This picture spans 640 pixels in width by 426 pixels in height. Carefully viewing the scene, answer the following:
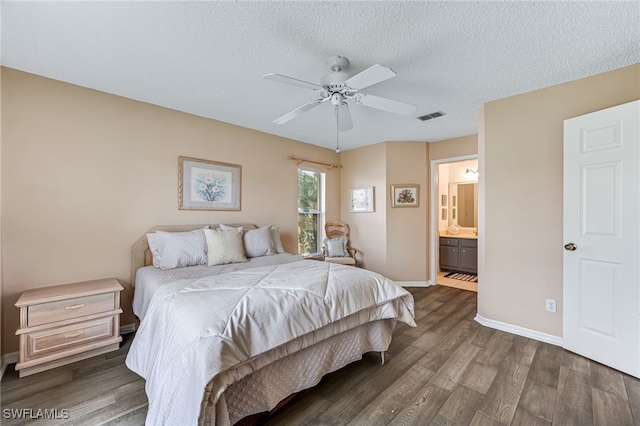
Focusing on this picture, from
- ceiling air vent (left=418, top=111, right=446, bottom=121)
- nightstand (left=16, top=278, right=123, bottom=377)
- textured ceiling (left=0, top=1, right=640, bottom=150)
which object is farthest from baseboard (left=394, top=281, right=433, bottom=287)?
nightstand (left=16, top=278, right=123, bottom=377)

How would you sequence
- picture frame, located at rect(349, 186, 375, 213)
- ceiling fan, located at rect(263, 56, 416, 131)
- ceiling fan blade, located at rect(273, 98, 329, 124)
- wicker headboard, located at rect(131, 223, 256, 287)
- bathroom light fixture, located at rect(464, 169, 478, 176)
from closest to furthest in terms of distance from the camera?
ceiling fan, located at rect(263, 56, 416, 131) < ceiling fan blade, located at rect(273, 98, 329, 124) < wicker headboard, located at rect(131, 223, 256, 287) < picture frame, located at rect(349, 186, 375, 213) < bathroom light fixture, located at rect(464, 169, 478, 176)

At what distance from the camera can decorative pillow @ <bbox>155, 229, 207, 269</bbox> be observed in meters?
2.61

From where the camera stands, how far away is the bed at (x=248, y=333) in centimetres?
121

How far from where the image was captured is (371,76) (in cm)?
173

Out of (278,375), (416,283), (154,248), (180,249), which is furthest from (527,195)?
(154,248)

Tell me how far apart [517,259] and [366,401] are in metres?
2.21

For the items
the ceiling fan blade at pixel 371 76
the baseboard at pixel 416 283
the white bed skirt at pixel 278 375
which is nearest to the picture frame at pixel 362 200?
the baseboard at pixel 416 283

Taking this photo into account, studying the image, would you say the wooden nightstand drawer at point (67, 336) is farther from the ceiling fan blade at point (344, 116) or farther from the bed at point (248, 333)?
the ceiling fan blade at point (344, 116)

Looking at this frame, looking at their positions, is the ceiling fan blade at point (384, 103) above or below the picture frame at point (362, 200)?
above

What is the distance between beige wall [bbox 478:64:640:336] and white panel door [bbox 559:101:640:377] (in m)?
0.19

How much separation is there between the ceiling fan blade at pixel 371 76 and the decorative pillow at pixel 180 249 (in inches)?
85.6

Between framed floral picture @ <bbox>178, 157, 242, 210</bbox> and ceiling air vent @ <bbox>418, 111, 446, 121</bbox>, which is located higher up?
ceiling air vent @ <bbox>418, 111, 446, 121</bbox>

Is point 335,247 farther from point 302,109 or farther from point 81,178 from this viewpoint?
point 81,178

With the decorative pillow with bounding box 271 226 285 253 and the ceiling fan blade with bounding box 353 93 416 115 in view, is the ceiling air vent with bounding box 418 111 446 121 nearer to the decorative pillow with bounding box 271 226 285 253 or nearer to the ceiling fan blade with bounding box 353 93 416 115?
the ceiling fan blade with bounding box 353 93 416 115
